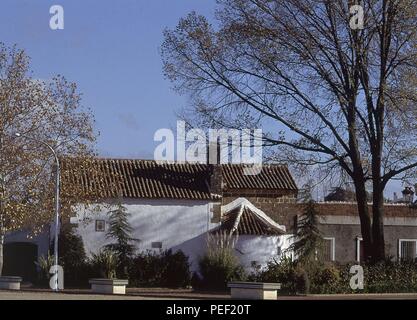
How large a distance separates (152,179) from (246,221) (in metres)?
5.99

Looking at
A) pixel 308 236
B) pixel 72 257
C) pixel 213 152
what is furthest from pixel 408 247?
pixel 72 257

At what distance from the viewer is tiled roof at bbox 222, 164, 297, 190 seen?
52250mm

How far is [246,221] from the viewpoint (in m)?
49.0

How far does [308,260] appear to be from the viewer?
3909cm

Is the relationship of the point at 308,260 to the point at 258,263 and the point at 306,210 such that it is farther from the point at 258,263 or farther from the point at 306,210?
the point at 258,263

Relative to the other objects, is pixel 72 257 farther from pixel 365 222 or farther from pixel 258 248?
pixel 365 222

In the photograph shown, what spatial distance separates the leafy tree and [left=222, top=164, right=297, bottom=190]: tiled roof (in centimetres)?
719

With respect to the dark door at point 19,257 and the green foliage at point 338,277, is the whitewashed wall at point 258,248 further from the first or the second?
the dark door at point 19,257

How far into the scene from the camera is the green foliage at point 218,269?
4234 centimetres

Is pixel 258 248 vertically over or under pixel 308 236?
under

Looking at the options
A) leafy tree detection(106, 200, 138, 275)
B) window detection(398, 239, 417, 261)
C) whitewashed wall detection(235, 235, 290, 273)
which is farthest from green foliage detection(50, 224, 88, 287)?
window detection(398, 239, 417, 261)

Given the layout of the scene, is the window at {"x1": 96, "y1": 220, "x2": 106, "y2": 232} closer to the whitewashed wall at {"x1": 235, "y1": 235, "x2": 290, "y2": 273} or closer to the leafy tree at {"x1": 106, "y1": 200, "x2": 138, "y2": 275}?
the leafy tree at {"x1": 106, "y1": 200, "x2": 138, "y2": 275}

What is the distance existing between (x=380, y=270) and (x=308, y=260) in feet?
10.2
